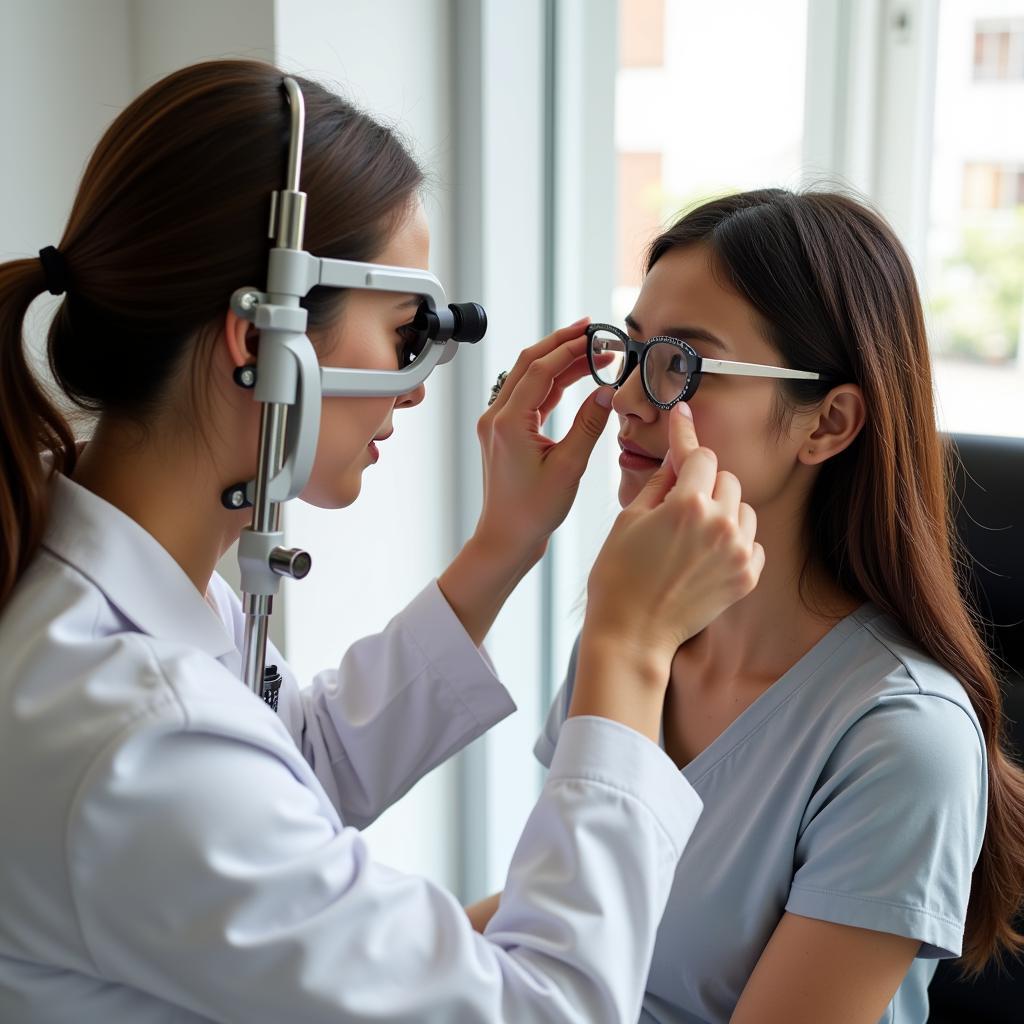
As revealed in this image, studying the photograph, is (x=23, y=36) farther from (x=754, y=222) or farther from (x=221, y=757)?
(x=221, y=757)

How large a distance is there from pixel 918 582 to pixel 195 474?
753 mm

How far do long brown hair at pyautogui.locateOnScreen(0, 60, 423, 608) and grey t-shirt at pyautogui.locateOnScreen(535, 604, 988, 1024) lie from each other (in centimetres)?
65

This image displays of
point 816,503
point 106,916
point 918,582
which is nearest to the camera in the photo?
point 106,916

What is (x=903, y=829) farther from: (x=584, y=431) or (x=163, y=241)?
(x=163, y=241)

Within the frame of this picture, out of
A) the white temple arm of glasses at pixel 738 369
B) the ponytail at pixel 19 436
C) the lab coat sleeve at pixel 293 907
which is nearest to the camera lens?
the lab coat sleeve at pixel 293 907

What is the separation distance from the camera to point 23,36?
1609 millimetres

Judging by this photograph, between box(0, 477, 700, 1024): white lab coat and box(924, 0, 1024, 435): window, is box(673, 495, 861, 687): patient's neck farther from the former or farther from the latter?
box(924, 0, 1024, 435): window

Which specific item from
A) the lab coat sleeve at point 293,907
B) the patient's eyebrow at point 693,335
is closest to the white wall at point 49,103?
the patient's eyebrow at point 693,335

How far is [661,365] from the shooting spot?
48.8 inches

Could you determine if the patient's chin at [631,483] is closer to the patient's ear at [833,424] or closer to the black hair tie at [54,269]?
Result: the patient's ear at [833,424]

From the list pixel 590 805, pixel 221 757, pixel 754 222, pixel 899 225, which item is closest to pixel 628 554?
pixel 590 805

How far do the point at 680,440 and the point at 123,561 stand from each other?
506mm

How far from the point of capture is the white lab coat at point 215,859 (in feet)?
2.55

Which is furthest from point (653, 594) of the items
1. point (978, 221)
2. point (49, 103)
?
point (978, 221)
